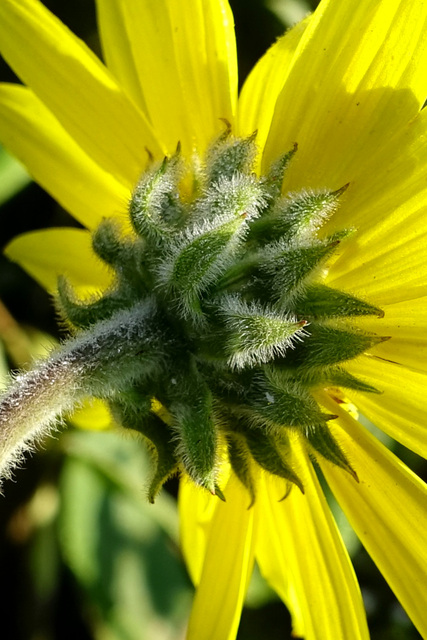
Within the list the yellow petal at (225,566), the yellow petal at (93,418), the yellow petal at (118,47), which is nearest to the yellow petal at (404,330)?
the yellow petal at (225,566)

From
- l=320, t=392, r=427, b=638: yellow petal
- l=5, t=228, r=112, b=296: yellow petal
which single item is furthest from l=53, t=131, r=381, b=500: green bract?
l=5, t=228, r=112, b=296: yellow petal

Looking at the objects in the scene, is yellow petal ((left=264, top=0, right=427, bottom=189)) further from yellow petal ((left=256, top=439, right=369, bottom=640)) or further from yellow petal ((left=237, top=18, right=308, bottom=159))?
yellow petal ((left=256, top=439, right=369, bottom=640))

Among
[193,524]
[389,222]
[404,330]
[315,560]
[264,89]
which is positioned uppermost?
[264,89]

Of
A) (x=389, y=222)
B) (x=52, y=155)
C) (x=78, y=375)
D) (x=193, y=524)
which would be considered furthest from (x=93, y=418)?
(x=389, y=222)

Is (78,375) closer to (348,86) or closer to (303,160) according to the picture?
(303,160)

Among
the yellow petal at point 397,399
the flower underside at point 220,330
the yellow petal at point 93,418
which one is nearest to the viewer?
the flower underside at point 220,330

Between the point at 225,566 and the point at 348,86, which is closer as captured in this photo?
the point at 348,86

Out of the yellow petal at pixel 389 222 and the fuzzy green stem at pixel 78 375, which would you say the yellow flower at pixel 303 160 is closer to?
the yellow petal at pixel 389 222
